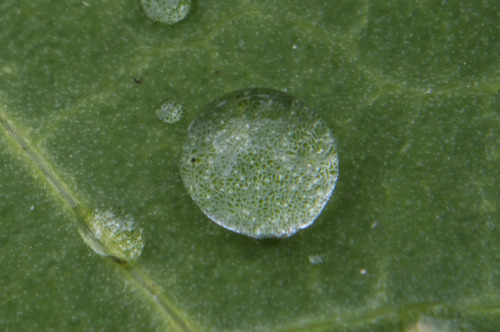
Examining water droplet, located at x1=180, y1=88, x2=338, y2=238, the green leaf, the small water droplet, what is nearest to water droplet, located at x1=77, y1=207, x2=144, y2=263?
the green leaf

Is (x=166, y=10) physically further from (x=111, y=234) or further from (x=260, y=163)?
(x=111, y=234)

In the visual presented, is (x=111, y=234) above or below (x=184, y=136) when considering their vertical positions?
below

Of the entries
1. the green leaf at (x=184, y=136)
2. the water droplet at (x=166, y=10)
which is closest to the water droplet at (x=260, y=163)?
the green leaf at (x=184, y=136)

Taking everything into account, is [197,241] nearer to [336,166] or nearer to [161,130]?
[161,130]

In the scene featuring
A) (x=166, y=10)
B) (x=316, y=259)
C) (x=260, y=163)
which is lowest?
(x=316, y=259)

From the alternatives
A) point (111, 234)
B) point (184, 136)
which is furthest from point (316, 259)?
point (111, 234)

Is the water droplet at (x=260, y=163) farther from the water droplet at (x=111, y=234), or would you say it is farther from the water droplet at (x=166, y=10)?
the water droplet at (x=166, y=10)
